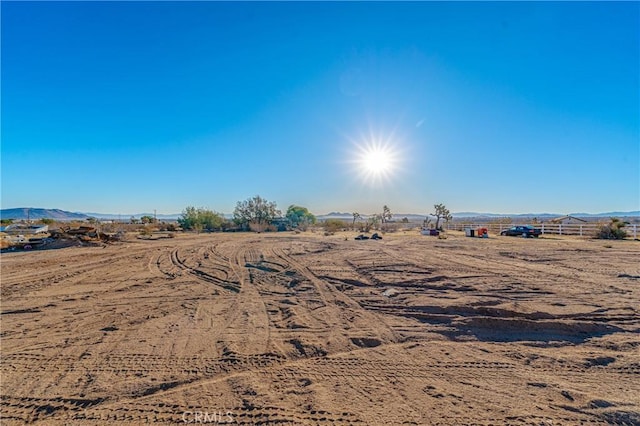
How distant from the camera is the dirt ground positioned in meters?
3.47

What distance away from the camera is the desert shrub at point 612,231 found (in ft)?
81.4

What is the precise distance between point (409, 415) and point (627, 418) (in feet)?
7.28

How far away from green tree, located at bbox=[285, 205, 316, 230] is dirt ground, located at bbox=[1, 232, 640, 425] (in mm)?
34890

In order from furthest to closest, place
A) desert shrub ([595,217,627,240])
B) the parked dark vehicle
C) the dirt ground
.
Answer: the parked dark vehicle → desert shrub ([595,217,627,240]) → the dirt ground

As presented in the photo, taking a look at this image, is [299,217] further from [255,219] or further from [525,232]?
[525,232]

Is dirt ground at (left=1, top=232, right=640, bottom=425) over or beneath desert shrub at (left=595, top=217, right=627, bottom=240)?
beneath

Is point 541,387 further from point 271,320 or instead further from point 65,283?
point 65,283

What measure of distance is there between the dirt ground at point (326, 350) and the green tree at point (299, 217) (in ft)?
114

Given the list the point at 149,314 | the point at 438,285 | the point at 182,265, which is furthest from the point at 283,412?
the point at 182,265

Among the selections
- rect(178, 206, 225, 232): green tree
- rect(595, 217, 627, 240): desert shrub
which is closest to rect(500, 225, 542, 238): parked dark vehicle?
rect(595, 217, 627, 240): desert shrub

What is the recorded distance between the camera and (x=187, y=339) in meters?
5.33

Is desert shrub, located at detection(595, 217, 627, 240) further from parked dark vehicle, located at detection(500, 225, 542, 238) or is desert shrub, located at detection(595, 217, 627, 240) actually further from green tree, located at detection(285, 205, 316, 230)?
green tree, located at detection(285, 205, 316, 230)

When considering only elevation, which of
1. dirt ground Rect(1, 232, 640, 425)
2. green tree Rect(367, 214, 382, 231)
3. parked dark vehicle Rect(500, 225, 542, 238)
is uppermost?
green tree Rect(367, 214, 382, 231)

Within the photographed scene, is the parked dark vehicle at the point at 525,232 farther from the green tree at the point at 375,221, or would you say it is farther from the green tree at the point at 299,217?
the green tree at the point at 299,217
